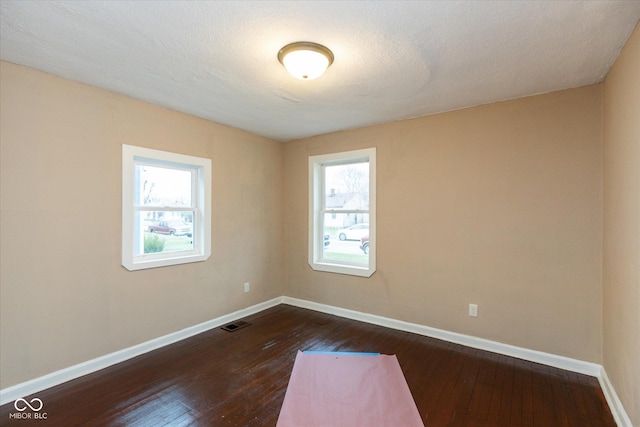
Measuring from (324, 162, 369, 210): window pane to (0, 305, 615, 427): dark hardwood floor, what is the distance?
1733 mm

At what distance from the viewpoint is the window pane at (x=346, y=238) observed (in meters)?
3.97

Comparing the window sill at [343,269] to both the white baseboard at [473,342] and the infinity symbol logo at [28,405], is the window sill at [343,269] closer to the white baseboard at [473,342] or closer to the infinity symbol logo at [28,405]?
the white baseboard at [473,342]

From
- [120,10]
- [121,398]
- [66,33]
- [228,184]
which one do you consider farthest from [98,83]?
[121,398]

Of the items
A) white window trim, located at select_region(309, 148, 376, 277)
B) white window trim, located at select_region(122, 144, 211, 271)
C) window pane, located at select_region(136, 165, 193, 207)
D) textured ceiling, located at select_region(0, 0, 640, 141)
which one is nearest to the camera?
textured ceiling, located at select_region(0, 0, 640, 141)

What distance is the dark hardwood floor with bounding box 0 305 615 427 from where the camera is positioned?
202cm

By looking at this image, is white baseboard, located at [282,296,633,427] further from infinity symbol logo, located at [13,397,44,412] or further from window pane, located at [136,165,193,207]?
infinity symbol logo, located at [13,397,44,412]

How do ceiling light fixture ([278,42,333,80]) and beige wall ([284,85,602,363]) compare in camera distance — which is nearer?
ceiling light fixture ([278,42,333,80])

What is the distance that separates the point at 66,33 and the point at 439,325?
3.99 metres

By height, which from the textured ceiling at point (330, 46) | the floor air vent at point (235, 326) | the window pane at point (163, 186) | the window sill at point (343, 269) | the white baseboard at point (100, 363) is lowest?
the floor air vent at point (235, 326)

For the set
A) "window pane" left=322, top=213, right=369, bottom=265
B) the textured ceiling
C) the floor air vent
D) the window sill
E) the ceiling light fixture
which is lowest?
the floor air vent

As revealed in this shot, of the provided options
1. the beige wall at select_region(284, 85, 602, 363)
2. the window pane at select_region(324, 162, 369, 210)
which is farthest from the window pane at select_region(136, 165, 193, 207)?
the beige wall at select_region(284, 85, 602, 363)

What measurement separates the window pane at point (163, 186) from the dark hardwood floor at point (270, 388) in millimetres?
1525

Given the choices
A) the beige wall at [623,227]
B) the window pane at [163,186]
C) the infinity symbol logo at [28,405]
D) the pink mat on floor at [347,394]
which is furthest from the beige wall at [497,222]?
the infinity symbol logo at [28,405]

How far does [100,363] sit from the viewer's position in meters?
2.63
